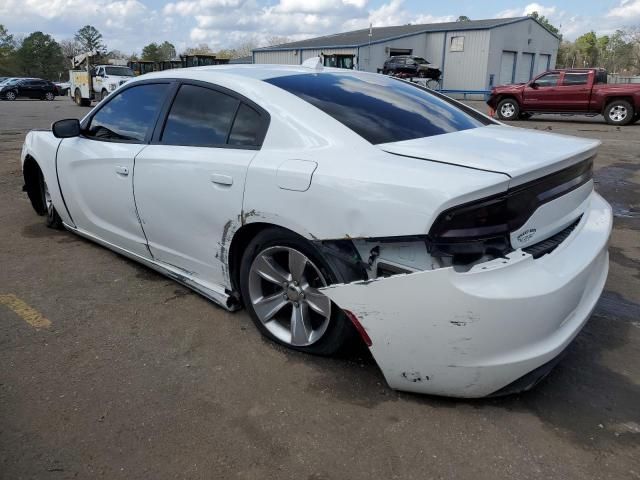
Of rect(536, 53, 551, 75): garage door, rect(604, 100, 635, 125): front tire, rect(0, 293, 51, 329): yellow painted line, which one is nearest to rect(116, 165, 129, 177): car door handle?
rect(0, 293, 51, 329): yellow painted line

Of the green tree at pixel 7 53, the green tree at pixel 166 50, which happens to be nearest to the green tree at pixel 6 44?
the green tree at pixel 7 53

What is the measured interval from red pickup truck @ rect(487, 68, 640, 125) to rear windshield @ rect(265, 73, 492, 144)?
49.6 feet

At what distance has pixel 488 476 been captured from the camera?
1995 mm

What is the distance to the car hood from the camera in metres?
2.20

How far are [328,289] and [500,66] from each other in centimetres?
4141

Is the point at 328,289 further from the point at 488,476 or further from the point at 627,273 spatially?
the point at 627,273

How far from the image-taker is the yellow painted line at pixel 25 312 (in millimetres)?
3244

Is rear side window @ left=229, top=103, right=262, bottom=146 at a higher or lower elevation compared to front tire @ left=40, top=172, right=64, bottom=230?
higher

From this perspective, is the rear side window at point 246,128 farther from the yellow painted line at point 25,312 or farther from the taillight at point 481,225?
the yellow painted line at point 25,312

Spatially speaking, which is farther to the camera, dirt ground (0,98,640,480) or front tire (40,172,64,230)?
front tire (40,172,64,230)

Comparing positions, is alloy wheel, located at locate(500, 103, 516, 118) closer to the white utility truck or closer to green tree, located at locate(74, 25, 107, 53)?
the white utility truck

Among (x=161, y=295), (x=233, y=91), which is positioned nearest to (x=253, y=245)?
(x=233, y=91)

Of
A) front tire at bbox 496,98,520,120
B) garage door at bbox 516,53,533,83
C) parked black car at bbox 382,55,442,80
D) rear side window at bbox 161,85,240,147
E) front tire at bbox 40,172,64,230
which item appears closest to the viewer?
rear side window at bbox 161,85,240,147

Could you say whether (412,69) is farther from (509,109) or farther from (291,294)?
(291,294)
